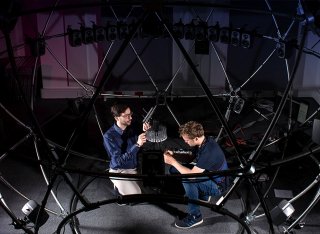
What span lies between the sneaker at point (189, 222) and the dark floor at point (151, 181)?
0.07 m

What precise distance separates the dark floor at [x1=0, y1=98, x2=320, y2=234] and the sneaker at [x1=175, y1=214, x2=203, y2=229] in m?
0.07

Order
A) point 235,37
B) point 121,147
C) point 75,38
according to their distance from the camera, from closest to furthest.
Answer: point 121,147 → point 75,38 → point 235,37

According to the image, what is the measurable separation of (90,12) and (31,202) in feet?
18.9

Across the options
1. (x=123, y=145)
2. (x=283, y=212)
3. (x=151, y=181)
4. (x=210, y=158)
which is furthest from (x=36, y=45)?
(x=283, y=212)

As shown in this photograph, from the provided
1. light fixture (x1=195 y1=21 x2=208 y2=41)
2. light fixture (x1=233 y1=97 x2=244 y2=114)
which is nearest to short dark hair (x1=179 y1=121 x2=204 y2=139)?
light fixture (x1=195 y1=21 x2=208 y2=41)

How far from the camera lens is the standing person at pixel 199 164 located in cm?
439

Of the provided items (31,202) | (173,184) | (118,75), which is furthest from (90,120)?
(31,202)

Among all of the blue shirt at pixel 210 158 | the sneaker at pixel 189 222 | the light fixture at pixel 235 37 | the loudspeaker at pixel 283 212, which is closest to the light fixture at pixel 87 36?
the light fixture at pixel 235 37

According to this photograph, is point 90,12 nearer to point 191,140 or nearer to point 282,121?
point 282,121

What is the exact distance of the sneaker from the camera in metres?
4.70

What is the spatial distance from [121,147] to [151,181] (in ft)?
7.41

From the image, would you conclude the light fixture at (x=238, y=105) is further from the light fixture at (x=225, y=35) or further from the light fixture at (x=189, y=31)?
the light fixture at (x=189, y=31)

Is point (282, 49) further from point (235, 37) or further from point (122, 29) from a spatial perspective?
point (122, 29)

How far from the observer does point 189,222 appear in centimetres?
471
